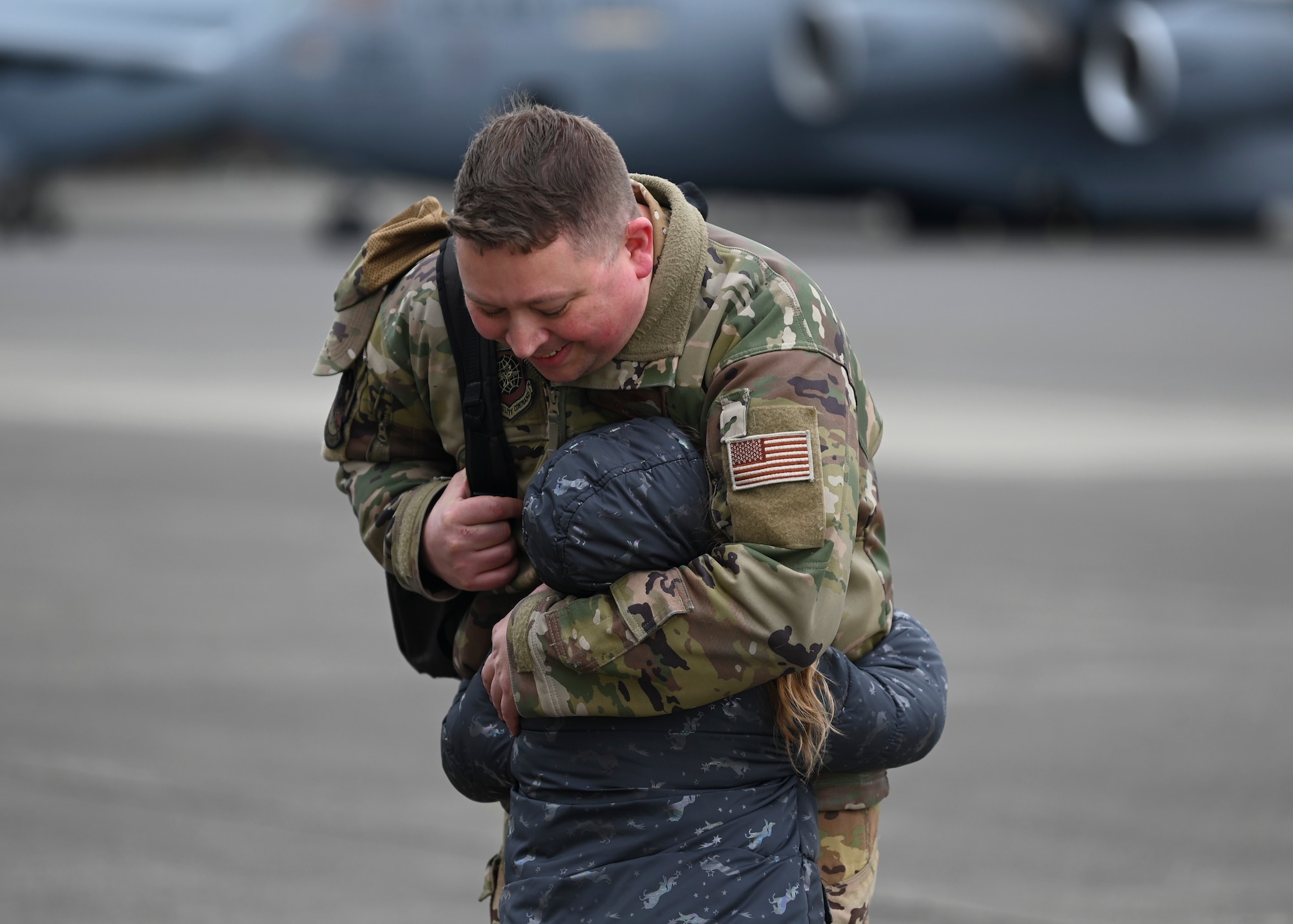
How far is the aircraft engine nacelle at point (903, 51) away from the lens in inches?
981

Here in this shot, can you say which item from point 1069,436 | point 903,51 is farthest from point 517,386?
point 903,51

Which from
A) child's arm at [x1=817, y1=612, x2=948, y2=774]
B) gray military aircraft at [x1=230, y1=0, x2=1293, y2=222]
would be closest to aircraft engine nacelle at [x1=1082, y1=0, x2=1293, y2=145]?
gray military aircraft at [x1=230, y1=0, x2=1293, y2=222]

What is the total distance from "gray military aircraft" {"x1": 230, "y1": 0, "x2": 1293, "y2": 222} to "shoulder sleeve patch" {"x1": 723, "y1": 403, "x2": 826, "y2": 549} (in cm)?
2352

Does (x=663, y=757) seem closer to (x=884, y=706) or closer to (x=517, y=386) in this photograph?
(x=884, y=706)

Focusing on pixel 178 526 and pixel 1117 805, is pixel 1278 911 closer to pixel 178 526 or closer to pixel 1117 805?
pixel 1117 805

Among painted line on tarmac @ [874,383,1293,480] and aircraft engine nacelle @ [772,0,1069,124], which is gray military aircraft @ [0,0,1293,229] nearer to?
aircraft engine nacelle @ [772,0,1069,124]

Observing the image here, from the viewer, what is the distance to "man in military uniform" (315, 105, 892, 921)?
1.99 metres

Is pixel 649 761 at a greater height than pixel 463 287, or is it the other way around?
pixel 463 287

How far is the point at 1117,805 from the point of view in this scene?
452cm

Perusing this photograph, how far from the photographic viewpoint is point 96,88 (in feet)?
101

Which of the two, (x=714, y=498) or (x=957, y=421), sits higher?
(x=957, y=421)

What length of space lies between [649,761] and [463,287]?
0.62 m

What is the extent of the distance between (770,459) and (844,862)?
0.65m

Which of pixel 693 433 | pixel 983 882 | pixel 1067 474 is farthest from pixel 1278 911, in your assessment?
pixel 1067 474
